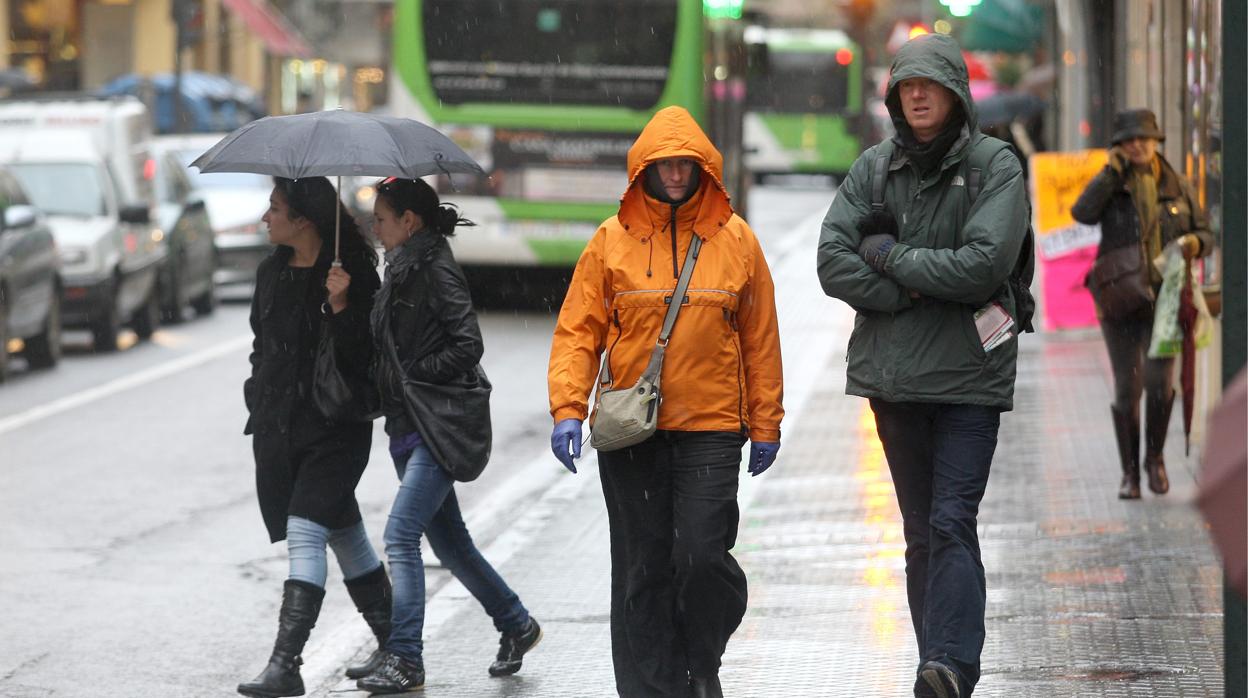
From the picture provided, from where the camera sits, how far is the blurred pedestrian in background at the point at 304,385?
20.6 feet

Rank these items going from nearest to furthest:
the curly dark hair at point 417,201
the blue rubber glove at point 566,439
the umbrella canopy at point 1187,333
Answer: the blue rubber glove at point 566,439
the curly dark hair at point 417,201
the umbrella canopy at point 1187,333

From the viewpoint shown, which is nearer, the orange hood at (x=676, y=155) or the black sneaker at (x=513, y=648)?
the orange hood at (x=676, y=155)

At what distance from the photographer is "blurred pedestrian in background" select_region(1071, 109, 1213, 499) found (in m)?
8.98

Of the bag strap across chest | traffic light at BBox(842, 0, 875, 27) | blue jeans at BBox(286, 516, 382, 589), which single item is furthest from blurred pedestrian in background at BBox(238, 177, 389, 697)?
traffic light at BBox(842, 0, 875, 27)

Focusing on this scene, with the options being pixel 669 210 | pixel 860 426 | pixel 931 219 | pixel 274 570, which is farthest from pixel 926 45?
pixel 860 426

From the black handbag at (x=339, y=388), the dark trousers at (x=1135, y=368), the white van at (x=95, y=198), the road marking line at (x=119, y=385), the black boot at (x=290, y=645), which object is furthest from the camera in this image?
the white van at (x=95, y=198)

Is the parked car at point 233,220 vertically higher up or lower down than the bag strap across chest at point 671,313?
lower down

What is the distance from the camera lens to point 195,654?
713 cm

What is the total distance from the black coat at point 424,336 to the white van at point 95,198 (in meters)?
11.2

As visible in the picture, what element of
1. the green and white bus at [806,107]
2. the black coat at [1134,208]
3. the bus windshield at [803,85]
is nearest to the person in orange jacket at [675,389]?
the black coat at [1134,208]

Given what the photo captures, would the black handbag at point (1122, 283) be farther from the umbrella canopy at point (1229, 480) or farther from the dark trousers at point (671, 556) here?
the umbrella canopy at point (1229, 480)

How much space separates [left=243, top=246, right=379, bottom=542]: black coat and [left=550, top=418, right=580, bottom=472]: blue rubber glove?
1059 mm

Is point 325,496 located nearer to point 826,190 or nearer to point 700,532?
point 700,532

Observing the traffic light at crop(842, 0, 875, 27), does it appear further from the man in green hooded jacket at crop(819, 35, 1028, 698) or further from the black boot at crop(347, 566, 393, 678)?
the man in green hooded jacket at crop(819, 35, 1028, 698)
